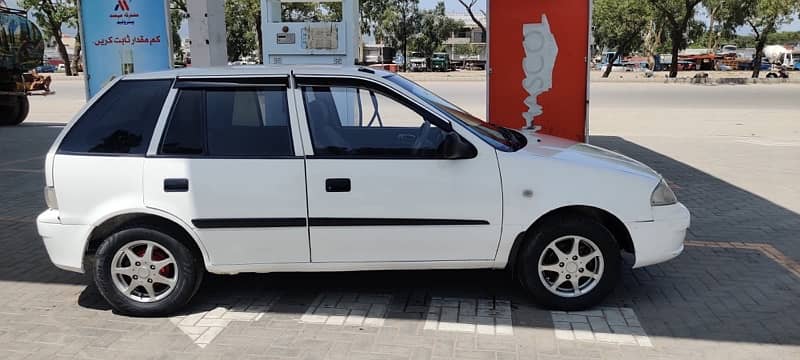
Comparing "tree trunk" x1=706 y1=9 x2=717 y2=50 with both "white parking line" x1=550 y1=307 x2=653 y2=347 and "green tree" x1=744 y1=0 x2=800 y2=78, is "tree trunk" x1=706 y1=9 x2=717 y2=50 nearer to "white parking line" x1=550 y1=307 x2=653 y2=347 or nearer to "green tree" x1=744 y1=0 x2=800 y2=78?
"green tree" x1=744 y1=0 x2=800 y2=78

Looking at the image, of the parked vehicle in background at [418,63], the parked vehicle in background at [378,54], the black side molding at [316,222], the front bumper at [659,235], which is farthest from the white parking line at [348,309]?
the parked vehicle in background at [418,63]

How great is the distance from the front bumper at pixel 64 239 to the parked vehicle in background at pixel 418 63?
2175 inches

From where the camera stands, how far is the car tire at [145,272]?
4.25 meters

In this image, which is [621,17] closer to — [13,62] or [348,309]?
[13,62]

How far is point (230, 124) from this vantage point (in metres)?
4.36

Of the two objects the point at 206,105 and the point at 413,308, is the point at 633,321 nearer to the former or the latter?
the point at 413,308

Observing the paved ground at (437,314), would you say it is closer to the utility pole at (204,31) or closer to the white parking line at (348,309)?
the white parking line at (348,309)

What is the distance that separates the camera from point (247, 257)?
169 inches

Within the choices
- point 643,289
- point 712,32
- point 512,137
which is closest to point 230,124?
point 512,137

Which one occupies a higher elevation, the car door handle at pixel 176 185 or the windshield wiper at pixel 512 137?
the windshield wiper at pixel 512 137

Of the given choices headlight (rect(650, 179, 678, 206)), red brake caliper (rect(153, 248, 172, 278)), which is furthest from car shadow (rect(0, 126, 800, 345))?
headlight (rect(650, 179, 678, 206))

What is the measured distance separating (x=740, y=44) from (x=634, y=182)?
95810 mm

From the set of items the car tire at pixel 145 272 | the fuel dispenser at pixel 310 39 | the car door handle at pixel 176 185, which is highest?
the fuel dispenser at pixel 310 39

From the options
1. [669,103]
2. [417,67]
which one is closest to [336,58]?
[669,103]
